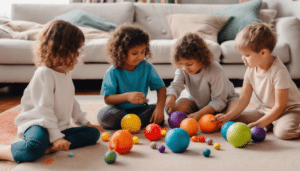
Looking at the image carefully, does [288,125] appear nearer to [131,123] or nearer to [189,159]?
[189,159]

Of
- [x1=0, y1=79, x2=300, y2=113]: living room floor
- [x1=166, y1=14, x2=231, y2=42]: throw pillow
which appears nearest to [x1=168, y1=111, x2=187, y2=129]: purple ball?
[x1=0, y1=79, x2=300, y2=113]: living room floor

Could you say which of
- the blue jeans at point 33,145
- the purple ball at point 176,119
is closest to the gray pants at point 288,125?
the purple ball at point 176,119

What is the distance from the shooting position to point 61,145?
114 cm

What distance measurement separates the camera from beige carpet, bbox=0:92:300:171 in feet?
3.39

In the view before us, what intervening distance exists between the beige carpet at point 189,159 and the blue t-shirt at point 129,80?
370mm

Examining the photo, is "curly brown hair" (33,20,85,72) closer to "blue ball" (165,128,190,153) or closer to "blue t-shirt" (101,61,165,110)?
"blue t-shirt" (101,61,165,110)

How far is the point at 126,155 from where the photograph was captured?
1.17m

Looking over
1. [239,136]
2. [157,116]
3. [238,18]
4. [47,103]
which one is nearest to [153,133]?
[157,116]

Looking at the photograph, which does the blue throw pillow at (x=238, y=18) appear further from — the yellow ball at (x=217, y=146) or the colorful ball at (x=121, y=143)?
the colorful ball at (x=121, y=143)

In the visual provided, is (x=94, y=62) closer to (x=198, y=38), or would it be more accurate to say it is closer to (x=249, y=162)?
(x=198, y=38)

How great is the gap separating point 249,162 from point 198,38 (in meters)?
0.83

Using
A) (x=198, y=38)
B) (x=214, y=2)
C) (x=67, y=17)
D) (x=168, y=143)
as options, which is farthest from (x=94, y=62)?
(x=214, y=2)

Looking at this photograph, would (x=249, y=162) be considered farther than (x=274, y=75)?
No

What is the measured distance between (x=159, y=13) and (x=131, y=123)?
A: 2.15 metres
